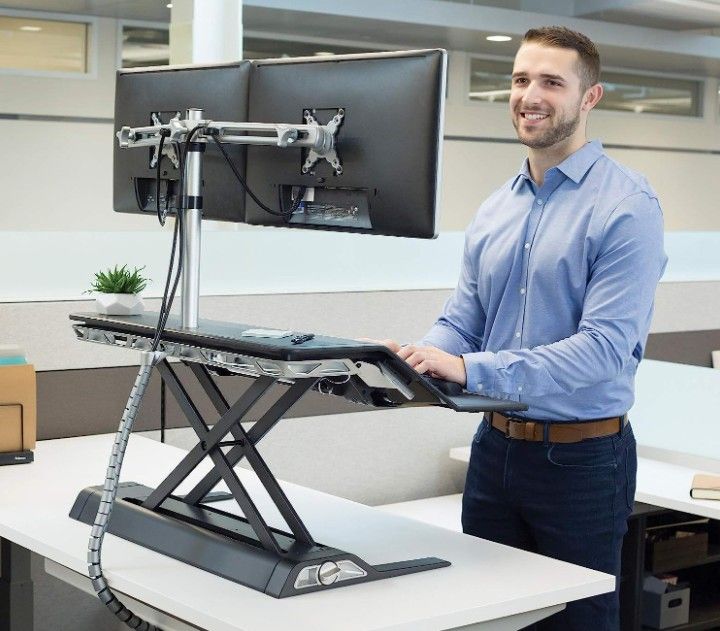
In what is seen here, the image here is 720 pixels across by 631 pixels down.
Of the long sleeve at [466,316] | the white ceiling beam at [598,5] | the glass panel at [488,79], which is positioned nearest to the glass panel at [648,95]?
Answer: the white ceiling beam at [598,5]

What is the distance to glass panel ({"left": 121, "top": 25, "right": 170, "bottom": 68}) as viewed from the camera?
10.4 ft

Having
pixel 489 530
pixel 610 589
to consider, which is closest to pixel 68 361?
pixel 489 530

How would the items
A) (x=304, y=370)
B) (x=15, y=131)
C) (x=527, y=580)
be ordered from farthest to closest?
1. (x=15, y=131)
2. (x=527, y=580)
3. (x=304, y=370)

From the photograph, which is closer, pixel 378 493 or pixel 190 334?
pixel 190 334

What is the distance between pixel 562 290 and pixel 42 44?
1557mm

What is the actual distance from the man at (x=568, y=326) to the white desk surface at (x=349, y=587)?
0.21m

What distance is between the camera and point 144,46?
10.5 ft

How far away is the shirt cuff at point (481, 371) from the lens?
1.90 m

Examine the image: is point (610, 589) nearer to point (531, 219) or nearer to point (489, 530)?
point (489, 530)

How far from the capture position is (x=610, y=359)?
6.59 ft

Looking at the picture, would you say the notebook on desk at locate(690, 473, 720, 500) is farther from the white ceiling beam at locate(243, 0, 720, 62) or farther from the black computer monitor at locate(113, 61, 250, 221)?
the white ceiling beam at locate(243, 0, 720, 62)

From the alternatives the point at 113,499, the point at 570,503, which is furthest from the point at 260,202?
the point at 570,503

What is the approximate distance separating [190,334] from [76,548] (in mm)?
387

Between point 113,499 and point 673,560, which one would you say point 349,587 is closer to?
point 113,499
